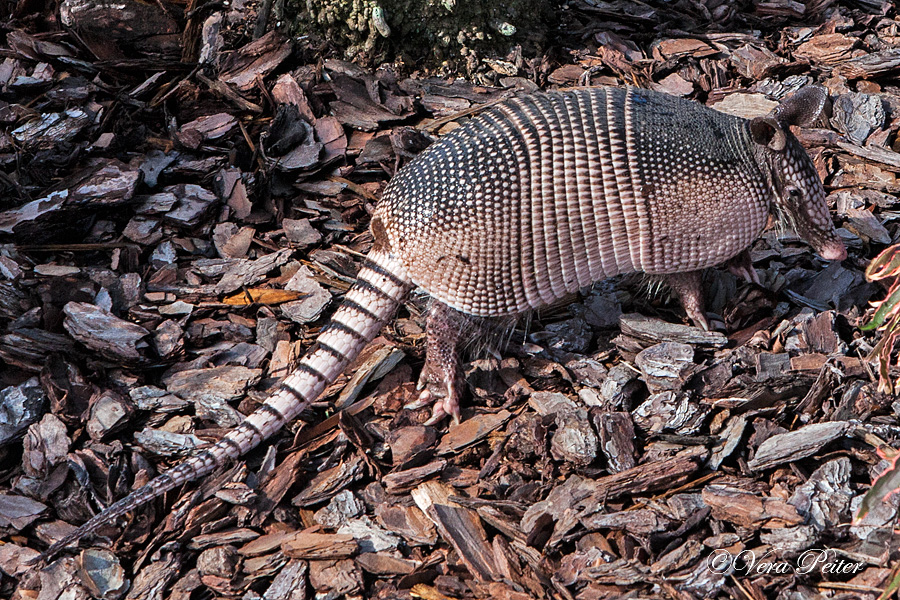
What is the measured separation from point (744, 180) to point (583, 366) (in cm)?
153

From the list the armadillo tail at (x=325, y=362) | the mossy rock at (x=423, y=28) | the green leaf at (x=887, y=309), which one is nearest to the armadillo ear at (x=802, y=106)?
the green leaf at (x=887, y=309)

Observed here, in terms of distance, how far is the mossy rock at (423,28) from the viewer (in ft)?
21.0

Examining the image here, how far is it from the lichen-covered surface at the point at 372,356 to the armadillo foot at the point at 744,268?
172 mm

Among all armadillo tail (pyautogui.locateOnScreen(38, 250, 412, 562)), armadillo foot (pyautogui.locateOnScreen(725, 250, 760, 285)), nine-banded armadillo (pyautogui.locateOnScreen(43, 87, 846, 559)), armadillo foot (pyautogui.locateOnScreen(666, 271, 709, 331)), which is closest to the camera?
armadillo tail (pyautogui.locateOnScreen(38, 250, 412, 562))

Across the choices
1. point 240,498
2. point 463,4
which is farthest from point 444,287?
point 463,4

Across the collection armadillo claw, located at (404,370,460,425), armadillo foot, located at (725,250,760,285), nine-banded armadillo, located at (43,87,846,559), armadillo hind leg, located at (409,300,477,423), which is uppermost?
nine-banded armadillo, located at (43,87,846,559)

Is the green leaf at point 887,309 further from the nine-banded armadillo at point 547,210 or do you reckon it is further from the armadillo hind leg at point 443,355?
the armadillo hind leg at point 443,355

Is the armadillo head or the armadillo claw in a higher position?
the armadillo head

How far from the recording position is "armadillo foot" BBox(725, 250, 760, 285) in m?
5.36

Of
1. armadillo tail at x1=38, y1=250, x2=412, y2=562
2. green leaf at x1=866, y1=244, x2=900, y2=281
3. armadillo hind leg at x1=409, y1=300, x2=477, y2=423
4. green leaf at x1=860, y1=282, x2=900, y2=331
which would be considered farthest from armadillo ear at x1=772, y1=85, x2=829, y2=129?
armadillo tail at x1=38, y1=250, x2=412, y2=562

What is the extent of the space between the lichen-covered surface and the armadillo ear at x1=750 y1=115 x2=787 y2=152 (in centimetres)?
104

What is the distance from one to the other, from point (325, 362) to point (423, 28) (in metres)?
3.27

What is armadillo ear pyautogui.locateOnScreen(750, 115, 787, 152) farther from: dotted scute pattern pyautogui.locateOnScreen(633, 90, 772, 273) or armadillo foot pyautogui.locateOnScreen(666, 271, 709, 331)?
armadillo foot pyautogui.locateOnScreen(666, 271, 709, 331)
